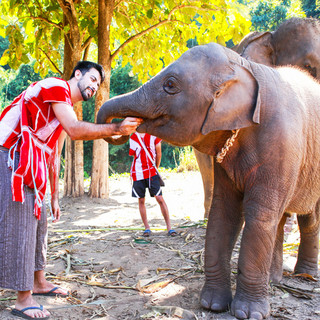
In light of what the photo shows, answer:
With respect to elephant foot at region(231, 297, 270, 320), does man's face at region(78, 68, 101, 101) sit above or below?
above

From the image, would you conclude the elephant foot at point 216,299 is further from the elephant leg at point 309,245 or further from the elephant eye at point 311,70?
the elephant eye at point 311,70

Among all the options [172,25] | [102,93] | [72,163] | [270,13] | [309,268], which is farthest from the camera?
[270,13]

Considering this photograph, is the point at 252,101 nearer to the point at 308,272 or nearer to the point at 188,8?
the point at 308,272

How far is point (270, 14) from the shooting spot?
27.6m

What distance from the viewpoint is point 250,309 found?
286 cm

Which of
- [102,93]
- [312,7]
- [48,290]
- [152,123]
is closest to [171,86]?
[152,123]

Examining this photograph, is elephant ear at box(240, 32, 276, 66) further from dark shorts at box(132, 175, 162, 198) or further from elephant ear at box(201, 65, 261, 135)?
elephant ear at box(201, 65, 261, 135)

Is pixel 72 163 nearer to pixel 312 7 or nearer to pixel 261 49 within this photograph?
pixel 261 49

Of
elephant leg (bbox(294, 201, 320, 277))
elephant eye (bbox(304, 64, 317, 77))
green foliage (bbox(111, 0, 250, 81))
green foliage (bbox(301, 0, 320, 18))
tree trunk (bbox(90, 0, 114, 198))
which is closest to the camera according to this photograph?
elephant leg (bbox(294, 201, 320, 277))

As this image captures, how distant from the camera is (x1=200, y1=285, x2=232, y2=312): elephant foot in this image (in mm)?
3033

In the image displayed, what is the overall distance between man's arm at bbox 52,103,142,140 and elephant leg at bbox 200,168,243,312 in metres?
0.89

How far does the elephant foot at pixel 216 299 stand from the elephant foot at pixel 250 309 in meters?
0.13

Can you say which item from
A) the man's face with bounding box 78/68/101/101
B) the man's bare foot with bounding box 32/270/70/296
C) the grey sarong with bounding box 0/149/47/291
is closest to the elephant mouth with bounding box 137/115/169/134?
the man's face with bounding box 78/68/101/101

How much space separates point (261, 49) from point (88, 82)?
8.68ft
